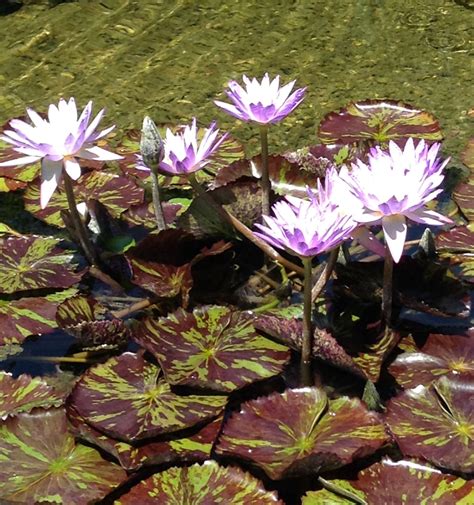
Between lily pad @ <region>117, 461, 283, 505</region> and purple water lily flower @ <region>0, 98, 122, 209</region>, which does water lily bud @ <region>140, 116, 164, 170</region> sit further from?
lily pad @ <region>117, 461, 283, 505</region>

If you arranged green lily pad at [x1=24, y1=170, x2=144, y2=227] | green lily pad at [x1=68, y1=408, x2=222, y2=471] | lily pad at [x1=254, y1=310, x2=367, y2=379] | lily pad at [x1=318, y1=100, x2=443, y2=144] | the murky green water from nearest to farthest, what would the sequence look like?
green lily pad at [x1=68, y1=408, x2=222, y2=471] → lily pad at [x1=254, y1=310, x2=367, y2=379] → green lily pad at [x1=24, y1=170, x2=144, y2=227] → lily pad at [x1=318, y1=100, x2=443, y2=144] → the murky green water

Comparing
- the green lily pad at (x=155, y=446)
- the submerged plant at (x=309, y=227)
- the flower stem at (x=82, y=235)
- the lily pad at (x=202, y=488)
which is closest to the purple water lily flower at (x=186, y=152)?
the flower stem at (x=82, y=235)

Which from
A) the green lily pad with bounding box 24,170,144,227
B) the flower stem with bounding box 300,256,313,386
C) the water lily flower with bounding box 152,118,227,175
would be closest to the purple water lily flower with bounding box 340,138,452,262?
the flower stem with bounding box 300,256,313,386

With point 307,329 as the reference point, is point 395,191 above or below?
above

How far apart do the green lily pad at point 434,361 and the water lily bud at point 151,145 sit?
69 cm

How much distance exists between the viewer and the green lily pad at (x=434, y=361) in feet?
5.73

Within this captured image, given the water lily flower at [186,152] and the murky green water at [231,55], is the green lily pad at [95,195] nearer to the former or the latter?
the water lily flower at [186,152]

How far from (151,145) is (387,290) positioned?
0.60 metres

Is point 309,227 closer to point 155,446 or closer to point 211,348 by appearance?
point 211,348

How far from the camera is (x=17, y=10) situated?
4004 mm

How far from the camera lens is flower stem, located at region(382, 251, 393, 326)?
1.75 metres

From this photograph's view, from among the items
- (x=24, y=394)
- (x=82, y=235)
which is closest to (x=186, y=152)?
(x=82, y=235)

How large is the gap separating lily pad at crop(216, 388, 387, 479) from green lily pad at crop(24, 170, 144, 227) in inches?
37.2

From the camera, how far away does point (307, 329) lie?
1.67 metres
